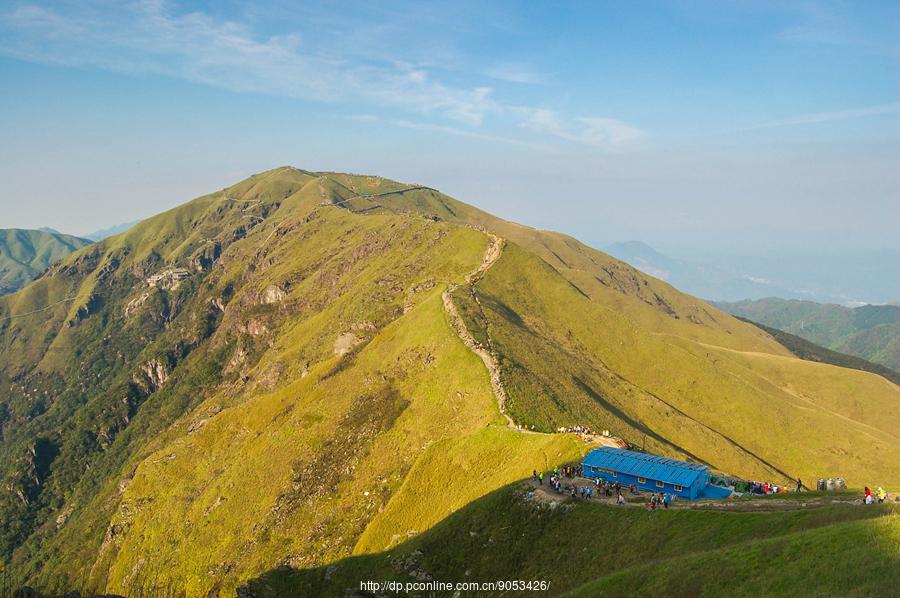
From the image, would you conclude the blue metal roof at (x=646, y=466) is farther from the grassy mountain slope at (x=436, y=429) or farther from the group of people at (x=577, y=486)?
the grassy mountain slope at (x=436, y=429)

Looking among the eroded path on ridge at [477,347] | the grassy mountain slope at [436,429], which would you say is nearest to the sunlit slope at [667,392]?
the grassy mountain slope at [436,429]

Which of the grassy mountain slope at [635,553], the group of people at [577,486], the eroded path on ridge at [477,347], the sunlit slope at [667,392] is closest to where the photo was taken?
the grassy mountain slope at [635,553]

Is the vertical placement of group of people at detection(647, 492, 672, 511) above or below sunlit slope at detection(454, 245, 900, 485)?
above

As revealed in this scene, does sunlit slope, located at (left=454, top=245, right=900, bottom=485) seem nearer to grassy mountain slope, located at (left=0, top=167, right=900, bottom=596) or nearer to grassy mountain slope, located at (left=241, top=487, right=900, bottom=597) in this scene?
grassy mountain slope, located at (left=0, top=167, right=900, bottom=596)

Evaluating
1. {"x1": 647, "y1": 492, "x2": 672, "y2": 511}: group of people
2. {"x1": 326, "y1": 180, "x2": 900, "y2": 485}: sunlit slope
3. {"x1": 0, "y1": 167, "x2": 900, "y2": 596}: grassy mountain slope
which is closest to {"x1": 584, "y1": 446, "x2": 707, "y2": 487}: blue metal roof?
{"x1": 647, "y1": 492, "x2": 672, "y2": 511}: group of people

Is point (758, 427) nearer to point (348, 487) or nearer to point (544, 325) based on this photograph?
point (544, 325)

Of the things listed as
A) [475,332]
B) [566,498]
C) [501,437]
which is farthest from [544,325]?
[566,498]
